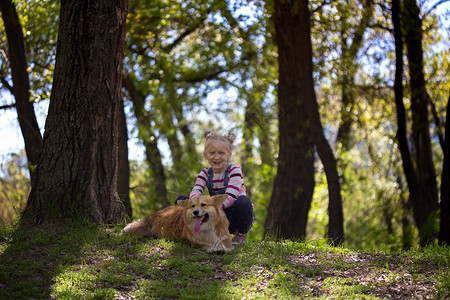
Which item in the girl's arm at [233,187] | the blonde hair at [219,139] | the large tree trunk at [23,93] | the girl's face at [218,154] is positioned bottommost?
the girl's arm at [233,187]

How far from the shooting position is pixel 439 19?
11.3 metres

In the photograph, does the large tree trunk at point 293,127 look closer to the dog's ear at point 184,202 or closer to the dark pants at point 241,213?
the dark pants at point 241,213

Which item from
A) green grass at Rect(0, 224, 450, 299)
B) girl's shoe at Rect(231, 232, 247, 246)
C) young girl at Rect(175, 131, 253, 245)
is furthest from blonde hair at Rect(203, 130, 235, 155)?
green grass at Rect(0, 224, 450, 299)

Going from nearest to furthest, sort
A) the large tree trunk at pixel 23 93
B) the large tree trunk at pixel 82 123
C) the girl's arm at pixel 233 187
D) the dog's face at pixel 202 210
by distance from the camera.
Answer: the dog's face at pixel 202 210 → the girl's arm at pixel 233 187 → the large tree trunk at pixel 82 123 → the large tree trunk at pixel 23 93

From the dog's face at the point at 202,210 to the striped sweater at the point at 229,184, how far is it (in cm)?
26

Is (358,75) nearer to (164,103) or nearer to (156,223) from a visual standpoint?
(164,103)

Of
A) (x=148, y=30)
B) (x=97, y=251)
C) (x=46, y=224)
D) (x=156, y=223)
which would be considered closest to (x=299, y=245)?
(x=156, y=223)

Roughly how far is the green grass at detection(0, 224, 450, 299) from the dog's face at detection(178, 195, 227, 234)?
0.36 m

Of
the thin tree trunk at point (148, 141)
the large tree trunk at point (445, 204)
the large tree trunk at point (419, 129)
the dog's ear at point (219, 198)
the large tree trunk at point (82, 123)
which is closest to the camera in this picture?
the dog's ear at point (219, 198)

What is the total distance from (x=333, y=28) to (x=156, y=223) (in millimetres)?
8993

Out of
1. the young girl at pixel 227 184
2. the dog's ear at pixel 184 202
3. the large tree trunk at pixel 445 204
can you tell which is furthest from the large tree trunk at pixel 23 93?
the large tree trunk at pixel 445 204

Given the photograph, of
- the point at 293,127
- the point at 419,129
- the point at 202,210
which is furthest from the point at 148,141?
the point at 202,210

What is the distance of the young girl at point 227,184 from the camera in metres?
5.62

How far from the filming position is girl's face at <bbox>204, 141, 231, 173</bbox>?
5812 millimetres
